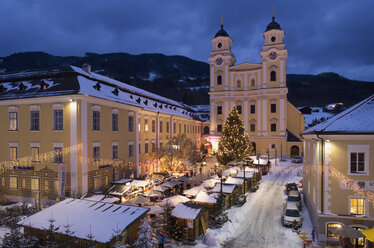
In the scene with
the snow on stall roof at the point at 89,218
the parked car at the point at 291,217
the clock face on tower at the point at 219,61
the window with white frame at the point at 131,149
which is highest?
the clock face on tower at the point at 219,61

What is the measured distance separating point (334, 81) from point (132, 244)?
177659mm

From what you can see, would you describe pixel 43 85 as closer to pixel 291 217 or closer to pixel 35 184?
pixel 35 184

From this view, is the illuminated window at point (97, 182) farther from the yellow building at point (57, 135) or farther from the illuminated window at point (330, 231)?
the illuminated window at point (330, 231)

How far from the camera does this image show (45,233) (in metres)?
11.4

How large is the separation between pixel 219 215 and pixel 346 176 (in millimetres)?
8712

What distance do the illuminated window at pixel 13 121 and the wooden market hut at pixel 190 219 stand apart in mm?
18586

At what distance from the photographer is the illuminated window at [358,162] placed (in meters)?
14.6

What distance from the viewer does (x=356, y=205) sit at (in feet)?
48.3

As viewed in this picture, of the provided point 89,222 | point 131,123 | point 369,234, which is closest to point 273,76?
point 131,123

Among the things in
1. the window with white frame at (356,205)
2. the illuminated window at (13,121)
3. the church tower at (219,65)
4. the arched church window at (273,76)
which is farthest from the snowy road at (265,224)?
→ the arched church window at (273,76)

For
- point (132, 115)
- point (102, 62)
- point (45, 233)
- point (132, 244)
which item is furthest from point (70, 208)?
point (102, 62)

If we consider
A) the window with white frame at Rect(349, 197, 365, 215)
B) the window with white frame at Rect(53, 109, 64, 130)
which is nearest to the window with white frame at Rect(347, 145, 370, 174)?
the window with white frame at Rect(349, 197, 365, 215)

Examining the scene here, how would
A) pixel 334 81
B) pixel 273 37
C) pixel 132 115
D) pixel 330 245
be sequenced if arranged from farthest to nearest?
pixel 334 81
pixel 273 37
pixel 132 115
pixel 330 245

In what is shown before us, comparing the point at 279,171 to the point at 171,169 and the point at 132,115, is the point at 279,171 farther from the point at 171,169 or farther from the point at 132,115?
the point at 132,115
